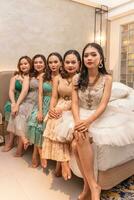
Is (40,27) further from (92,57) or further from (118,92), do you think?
(92,57)

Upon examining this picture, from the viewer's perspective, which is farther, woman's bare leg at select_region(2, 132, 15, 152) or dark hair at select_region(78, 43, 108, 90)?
woman's bare leg at select_region(2, 132, 15, 152)

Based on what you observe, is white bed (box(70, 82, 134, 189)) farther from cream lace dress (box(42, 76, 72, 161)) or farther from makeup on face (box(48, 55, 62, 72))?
makeup on face (box(48, 55, 62, 72))

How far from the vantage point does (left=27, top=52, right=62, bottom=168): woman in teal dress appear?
83.5 inches

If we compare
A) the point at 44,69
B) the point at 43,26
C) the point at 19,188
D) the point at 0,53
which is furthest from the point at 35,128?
the point at 43,26

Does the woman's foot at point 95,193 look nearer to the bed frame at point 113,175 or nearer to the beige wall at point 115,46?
the bed frame at point 113,175

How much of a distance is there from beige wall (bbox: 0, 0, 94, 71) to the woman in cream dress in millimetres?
1442

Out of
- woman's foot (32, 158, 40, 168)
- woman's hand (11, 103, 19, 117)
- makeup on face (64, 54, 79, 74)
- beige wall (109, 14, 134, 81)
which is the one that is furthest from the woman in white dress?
beige wall (109, 14, 134, 81)

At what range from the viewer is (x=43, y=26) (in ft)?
11.2

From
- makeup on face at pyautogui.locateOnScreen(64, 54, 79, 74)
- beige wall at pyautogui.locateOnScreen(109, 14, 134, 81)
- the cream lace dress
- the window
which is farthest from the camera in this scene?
beige wall at pyautogui.locateOnScreen(109, 14, 134, 81)

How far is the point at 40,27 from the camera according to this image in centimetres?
339

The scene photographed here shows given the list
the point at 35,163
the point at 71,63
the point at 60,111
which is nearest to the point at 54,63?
the point at 71,63

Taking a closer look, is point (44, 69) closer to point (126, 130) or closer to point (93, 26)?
point (126, 130)

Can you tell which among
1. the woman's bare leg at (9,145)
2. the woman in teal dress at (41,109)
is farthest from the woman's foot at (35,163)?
the woman's bare leg at (9,145)

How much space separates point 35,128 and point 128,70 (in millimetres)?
2345
